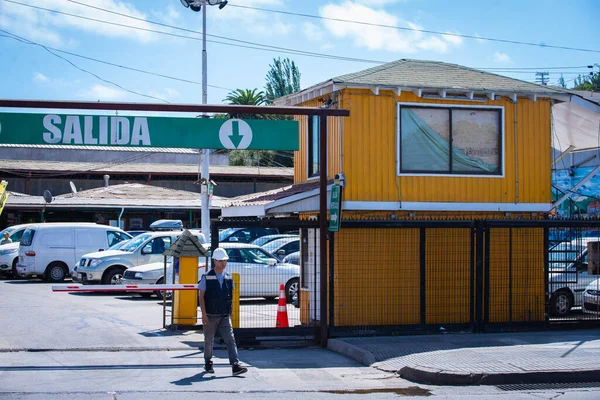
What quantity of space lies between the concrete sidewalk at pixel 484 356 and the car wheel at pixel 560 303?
0.87 meters

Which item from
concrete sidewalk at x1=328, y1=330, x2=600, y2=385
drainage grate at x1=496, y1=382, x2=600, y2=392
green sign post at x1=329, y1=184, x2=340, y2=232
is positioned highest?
green sign post at x1=329, y1=184, x2=340, y2=232

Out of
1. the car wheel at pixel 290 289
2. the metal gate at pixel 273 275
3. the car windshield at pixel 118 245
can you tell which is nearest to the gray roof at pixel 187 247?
the metal gate at pixel 273 275

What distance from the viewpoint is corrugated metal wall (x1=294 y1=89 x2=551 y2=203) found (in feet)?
46.0

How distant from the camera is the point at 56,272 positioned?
85.6ft

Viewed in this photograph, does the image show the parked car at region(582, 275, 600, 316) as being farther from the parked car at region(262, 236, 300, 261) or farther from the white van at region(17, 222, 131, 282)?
the white van at region(17, 222, 131, 282)

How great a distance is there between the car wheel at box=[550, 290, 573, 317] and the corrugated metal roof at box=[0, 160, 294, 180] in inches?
1290

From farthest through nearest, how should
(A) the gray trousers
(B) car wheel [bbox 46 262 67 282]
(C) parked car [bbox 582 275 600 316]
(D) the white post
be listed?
(D) the white post → (B) car wheel [bbox 46 262 67 282] → (C) parked car [bbox 582 275 600 316] → (A) the gray trousers

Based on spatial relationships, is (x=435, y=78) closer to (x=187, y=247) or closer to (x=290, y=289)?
(x=187, y=247)

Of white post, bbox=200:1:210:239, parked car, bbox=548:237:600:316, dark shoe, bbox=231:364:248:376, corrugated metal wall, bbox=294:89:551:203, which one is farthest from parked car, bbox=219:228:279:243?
dark shoe, bbox=231:364:248:376

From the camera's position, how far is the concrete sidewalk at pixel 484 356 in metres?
10.3

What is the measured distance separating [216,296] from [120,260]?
43.5 ft

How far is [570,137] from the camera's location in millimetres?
17500

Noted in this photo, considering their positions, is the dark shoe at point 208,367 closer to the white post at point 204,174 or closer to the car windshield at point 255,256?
the car windshield at point 255,256

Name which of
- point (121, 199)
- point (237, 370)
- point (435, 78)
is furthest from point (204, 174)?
point (237, 370)
